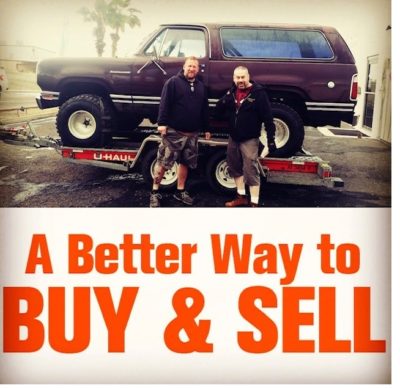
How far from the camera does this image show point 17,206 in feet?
11.6

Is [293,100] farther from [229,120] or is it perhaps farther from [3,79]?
[3,79]

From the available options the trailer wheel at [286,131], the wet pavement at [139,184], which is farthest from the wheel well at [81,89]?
the trailer wheel at [286,131]

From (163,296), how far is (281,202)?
3.78 feet

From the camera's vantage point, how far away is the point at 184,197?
3.73m

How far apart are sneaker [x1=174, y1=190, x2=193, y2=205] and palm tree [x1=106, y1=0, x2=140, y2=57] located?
134 centimetres

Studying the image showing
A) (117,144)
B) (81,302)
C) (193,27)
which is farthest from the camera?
(117,144)

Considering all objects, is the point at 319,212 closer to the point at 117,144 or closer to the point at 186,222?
the point at 186,222

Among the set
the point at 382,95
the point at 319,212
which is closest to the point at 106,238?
the point at 319,212

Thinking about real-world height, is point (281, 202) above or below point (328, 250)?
above

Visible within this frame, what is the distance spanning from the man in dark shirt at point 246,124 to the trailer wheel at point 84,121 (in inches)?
42.8

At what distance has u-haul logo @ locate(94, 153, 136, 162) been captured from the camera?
4113mm

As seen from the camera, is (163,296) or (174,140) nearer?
(163,296)

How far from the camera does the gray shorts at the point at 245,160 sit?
12.4 feet

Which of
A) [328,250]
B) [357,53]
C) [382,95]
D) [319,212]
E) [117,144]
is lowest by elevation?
[328,250]
